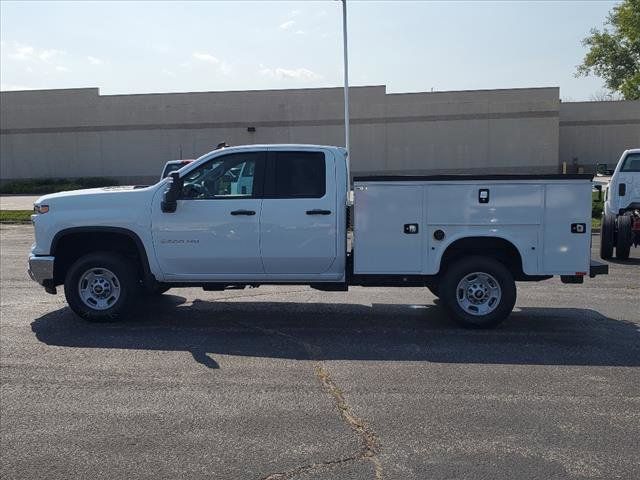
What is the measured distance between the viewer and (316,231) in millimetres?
8125

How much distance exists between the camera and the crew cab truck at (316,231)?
25.8 feet

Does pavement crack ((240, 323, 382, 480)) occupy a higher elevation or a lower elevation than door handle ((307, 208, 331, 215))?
lower

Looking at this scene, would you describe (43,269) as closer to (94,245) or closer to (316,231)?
(94,245)

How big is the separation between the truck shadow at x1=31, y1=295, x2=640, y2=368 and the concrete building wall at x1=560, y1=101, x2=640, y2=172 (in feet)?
128

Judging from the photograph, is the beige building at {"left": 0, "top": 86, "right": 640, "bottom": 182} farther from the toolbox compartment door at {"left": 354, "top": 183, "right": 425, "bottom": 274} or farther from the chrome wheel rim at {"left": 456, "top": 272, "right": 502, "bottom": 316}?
the toolbox compartment door at {"left": 354, "top": 183, "right": 425, "bottom": 274}

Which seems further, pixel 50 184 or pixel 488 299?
pixel 50 184

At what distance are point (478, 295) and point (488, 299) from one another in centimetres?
12

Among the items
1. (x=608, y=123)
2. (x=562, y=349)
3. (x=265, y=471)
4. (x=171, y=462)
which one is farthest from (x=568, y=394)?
(x=608, y=123)

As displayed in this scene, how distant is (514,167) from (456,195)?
112ft

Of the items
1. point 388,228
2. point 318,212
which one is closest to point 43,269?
point 318,212

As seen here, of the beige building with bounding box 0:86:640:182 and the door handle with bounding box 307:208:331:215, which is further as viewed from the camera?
the beige building with bounding box 0:86:640:182

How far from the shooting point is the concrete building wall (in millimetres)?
44875

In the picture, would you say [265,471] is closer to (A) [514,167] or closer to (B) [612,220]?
(B) [612,220]

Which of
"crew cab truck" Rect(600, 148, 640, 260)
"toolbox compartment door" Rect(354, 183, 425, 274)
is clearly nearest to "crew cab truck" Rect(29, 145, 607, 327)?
"toolbox compartment door" Rect(354, 183, 425, 274)
